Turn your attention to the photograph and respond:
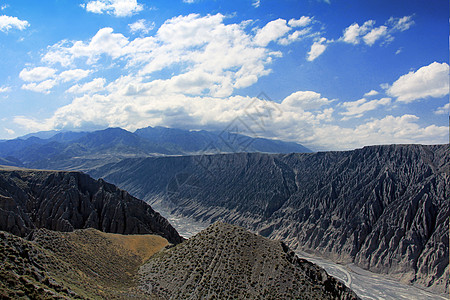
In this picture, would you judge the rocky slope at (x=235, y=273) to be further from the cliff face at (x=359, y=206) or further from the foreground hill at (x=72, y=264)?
the cliff face at (x=359, y=206)

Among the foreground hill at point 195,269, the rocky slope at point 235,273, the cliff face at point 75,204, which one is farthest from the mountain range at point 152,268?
the cliff face at point 75,204

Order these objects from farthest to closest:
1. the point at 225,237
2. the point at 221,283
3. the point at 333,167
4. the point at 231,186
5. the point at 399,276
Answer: the point at 231,186 < the point at 333,167 < the point at 399,276 < the point at 225,237 < the point at 221,283

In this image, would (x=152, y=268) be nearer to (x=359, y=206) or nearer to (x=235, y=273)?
(x=235, y=273)

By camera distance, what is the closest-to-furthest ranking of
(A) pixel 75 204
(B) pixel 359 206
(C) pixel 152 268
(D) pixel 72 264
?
(D) pixel 72 264, (C) pixel 152 268, (A) pixel 75 204, (B) pixel 359 206

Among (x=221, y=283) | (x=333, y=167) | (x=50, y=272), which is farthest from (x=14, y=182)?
(x=333, y=167)

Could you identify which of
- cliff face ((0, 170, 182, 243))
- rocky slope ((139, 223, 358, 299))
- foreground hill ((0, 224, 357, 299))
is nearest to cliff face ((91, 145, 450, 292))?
cliff face ((0, 170, 182, 243))

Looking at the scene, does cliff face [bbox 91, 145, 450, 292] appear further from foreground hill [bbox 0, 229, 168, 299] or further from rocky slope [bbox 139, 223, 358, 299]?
foreground hill [bbox 0, 229, 168, 299]

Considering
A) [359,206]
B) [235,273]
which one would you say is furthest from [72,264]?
[359,206]

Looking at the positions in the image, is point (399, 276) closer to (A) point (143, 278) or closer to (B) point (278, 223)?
(B) point (278, 223)
